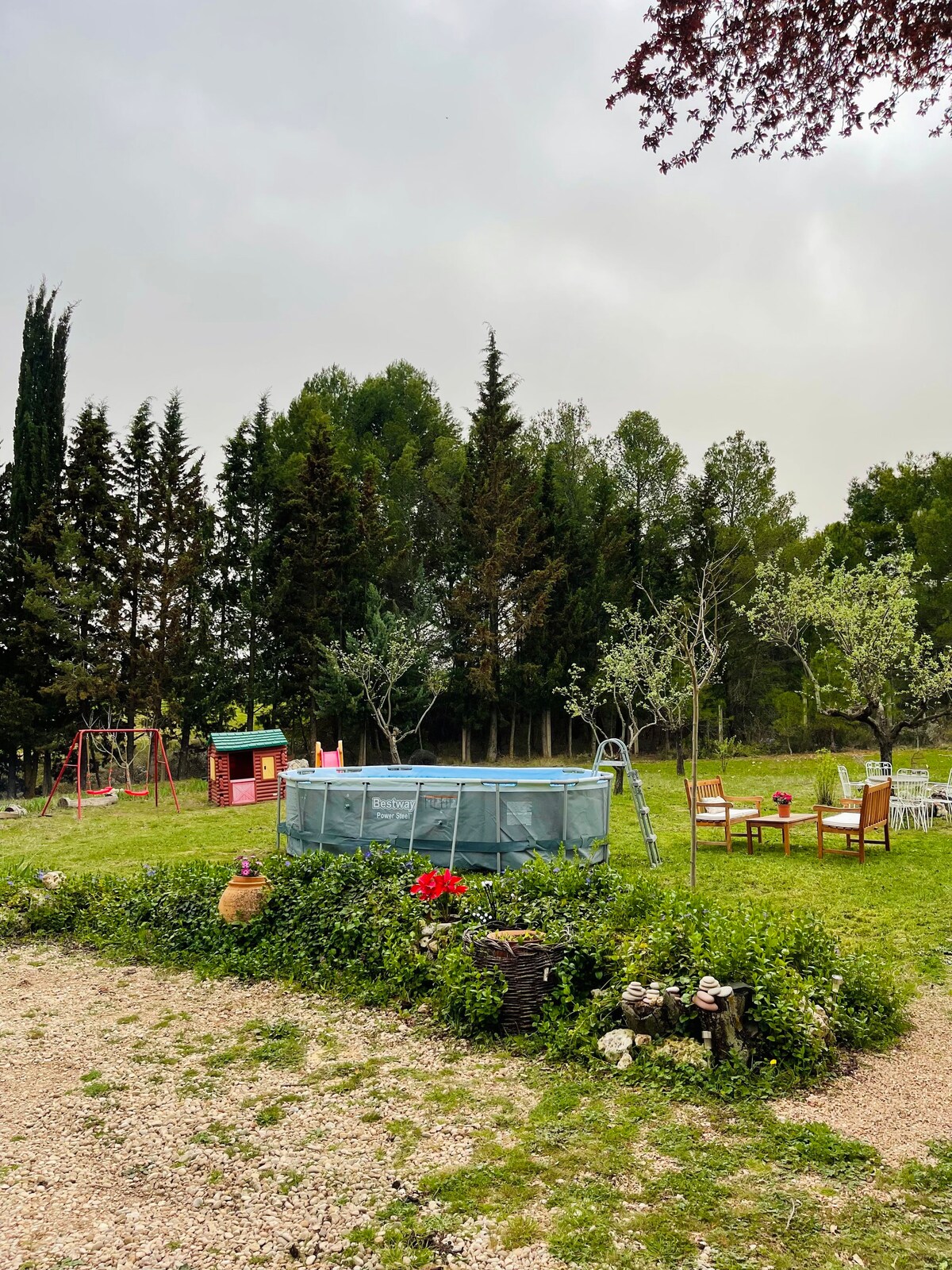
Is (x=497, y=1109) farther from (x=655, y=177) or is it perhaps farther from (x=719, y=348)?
(x=719, y=348)

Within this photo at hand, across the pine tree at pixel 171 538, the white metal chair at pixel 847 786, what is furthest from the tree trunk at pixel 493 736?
the white metal chair at pixel 847 786

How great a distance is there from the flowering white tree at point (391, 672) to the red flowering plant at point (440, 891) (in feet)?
55.0

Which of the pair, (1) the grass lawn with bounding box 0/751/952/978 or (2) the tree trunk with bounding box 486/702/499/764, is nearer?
(1) the grass lawn with bounding box 0/751/952/978

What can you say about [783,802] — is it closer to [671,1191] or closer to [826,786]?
[826,786]

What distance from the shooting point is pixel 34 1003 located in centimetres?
594

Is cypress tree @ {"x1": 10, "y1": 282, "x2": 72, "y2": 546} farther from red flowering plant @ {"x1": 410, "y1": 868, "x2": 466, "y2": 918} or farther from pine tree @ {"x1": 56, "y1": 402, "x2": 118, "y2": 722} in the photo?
red flowering plant @ {"x1": 410, "y1": 868, "x2": 466, "y2": 918}

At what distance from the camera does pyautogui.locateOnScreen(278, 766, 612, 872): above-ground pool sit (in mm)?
9320

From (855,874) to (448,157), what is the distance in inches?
313

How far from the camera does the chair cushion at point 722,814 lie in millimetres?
10852

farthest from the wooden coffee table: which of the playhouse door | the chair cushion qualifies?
the playhouse door

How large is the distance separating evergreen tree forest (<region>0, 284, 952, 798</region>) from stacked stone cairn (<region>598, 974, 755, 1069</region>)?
65.9 feet

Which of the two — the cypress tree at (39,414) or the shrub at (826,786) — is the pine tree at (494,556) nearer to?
the cypress tree at (39,414)

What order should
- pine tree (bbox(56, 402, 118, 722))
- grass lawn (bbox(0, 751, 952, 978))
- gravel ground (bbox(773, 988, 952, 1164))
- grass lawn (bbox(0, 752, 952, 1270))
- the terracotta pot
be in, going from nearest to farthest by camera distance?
grass lawn (bbox(0, 752, 952, 1270))
gravel ground (bbox(773, 988, 952, 1164))
the terracotta pot
grass lawn (bbox(0, 751, 952, 978))
pine tree (bbox(56, 402, 118, 722))

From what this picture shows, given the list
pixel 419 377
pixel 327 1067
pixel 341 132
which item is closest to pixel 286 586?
pixel 419 377
